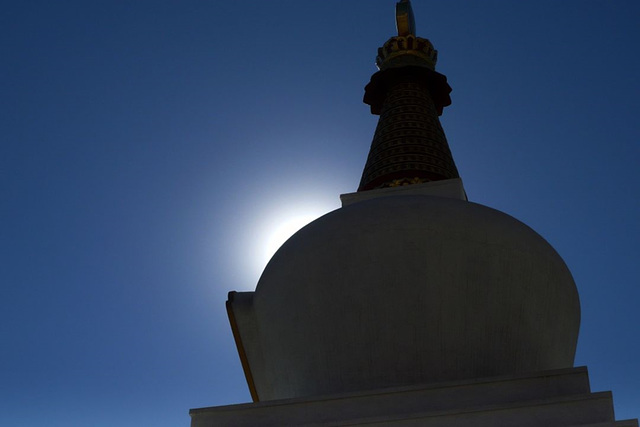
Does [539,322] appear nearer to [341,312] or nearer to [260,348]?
[341,312]

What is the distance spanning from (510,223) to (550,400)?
2.24m

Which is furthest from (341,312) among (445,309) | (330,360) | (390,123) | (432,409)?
(390,123)

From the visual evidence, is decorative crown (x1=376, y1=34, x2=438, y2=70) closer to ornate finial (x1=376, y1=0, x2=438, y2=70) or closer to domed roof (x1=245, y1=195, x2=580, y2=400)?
ornate finial (x1=376, y1=0, x2=438, y2=70)

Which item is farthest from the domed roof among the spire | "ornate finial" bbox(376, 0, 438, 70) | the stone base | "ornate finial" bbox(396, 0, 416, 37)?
"ornate finial" bbox(396, 0, 416, 37)

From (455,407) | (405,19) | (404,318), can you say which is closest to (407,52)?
(405,19)

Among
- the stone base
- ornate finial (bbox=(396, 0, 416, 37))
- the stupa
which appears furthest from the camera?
ornate finial (bbox=(396, 0, 416, 37))

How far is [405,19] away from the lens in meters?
15.7

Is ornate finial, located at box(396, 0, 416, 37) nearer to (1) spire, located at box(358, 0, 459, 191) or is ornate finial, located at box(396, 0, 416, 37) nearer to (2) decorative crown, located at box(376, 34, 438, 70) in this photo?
(1) spire, located at box(358, 0, 459, 191)

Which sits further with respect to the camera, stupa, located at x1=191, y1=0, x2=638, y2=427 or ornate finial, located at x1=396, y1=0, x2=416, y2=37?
ornate finial, located at x1=396, y1=0, x2=416, y2=37

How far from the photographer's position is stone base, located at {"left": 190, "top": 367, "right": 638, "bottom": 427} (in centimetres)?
579

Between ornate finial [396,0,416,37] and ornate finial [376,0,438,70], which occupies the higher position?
ornate finial [396,0,416,37]

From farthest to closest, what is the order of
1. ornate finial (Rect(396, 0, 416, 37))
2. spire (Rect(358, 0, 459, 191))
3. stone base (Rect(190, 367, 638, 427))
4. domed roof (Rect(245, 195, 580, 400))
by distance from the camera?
ornate finial (Rect(396, 0, 416, 37)) < spire (Rect(358, 0, 459, 191)) < domed roof (Rect(245, 195, 580, 400)) < stone base (Rect(190, 367, 638, 427))

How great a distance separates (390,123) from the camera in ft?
43.4

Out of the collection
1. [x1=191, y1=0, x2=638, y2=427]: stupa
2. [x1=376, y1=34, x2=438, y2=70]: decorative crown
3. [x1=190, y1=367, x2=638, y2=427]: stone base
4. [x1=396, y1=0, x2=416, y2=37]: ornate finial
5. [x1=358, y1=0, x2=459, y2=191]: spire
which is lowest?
[x1=190, y1=367, x2=638, y2=427]: stone base
